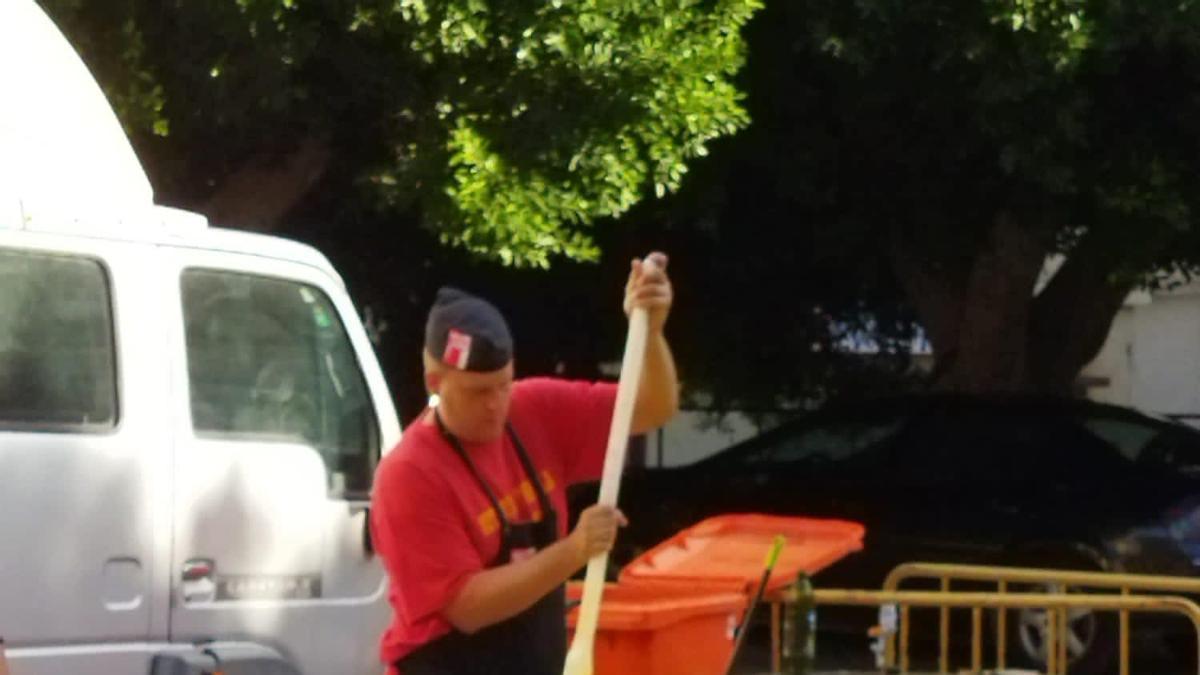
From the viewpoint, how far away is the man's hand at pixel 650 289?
4.16 meters

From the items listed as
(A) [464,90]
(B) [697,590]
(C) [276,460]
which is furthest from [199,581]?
(A) [464,90]

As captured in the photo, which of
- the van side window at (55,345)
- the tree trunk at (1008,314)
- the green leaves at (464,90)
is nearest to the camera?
the van side window at (55,345)

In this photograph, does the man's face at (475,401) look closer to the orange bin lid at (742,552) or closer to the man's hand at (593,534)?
the man's hand at (593,534)

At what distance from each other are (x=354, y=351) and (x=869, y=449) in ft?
22.4

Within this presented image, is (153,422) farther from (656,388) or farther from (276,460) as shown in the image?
(656,388)

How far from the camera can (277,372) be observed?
22.1ft

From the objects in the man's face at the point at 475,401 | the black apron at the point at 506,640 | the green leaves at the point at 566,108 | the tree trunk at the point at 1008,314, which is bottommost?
the black apron at the point at 506,640

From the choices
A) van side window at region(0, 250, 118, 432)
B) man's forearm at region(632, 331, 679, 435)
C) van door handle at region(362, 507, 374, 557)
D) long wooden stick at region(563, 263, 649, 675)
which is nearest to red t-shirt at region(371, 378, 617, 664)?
man's forearm at region(632, 331, 679, 435)

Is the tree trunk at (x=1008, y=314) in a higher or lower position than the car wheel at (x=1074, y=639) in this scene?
higher

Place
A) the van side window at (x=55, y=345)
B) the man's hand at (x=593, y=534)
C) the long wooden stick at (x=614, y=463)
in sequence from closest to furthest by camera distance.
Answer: the man's hand at (x=593, y=534) → the long wooden stick at (x=614, y=463) → the van side window at (x=55, y=345)

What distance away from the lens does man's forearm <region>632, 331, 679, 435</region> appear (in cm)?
445

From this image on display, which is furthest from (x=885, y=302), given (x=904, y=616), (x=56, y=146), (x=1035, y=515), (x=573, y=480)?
(x=573, y=480)

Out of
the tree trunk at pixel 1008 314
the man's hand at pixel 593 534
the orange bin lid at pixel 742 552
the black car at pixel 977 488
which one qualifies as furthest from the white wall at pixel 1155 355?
the man's hand at pixel 593 534

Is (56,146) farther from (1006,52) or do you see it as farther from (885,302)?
(885,302)
